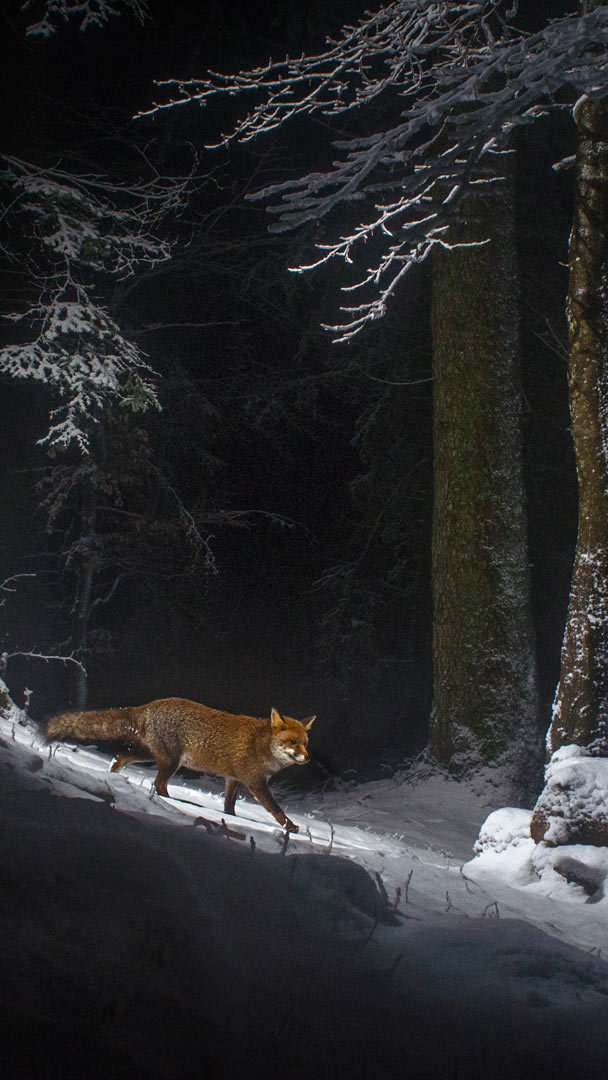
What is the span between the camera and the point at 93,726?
5.57m

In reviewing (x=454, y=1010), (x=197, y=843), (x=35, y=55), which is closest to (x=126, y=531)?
(x=35, y=55)

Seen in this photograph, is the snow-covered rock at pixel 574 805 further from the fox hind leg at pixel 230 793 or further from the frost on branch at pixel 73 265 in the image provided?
the frost on branch at pixel 73 265

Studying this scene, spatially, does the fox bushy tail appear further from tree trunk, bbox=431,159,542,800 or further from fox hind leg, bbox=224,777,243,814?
tree trunk, bbox=431,159,542,800

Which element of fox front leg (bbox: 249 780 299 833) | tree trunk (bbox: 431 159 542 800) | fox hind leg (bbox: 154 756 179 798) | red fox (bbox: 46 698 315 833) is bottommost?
fox front leg (bbox: 249 780 299 833)

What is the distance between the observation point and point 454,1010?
2715mm

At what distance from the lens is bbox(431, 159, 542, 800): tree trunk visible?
27.9ft

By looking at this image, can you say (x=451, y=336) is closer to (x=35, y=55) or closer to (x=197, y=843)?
(x=197, y=843)

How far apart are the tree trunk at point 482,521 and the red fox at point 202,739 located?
3.51m

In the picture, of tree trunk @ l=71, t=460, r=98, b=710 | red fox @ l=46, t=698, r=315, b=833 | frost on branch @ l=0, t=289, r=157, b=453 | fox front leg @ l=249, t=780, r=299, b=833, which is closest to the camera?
fox front leg @ l=249, t=780, r=299, b=833

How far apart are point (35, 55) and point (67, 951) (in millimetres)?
13067

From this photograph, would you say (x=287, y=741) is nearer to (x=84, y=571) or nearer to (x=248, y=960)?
(x=248, y=960)

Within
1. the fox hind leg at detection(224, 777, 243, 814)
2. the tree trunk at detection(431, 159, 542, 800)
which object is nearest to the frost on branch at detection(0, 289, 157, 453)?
the tree trunk at detection(431, 159, 542, 800)

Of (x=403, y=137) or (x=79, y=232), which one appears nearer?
(x=403, y=137)

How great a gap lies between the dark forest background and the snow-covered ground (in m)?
7.80
